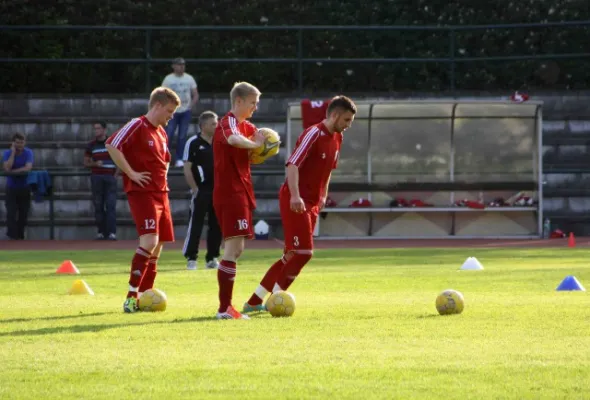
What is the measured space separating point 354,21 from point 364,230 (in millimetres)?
6676

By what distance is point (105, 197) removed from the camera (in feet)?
86.3

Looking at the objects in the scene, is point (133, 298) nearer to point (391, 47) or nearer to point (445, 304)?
point (445, 304)

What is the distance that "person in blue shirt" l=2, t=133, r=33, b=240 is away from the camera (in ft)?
88.1

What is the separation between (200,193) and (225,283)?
26.6 ft

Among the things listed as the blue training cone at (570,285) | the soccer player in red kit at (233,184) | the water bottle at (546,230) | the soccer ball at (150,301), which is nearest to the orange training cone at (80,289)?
the soccer ball at (150,301)

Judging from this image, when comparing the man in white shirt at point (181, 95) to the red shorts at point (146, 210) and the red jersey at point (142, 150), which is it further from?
the red shorts at point (146, 210)

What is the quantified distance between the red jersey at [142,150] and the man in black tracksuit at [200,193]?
6243 millimetres

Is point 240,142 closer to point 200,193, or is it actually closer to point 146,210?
point 146,210

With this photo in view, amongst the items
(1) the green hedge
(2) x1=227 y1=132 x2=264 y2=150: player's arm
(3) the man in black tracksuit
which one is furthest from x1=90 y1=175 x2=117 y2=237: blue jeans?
(2) x1=227 y1=132 x2=264 y2=150: player's arm

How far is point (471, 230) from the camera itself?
27453 mm

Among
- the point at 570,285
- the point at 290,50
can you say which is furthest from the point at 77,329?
the point at 290,50

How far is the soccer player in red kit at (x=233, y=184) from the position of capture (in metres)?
11.1

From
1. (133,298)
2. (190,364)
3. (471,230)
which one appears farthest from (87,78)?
(190,364)

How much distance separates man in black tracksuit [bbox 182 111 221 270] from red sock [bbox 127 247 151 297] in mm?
6414
